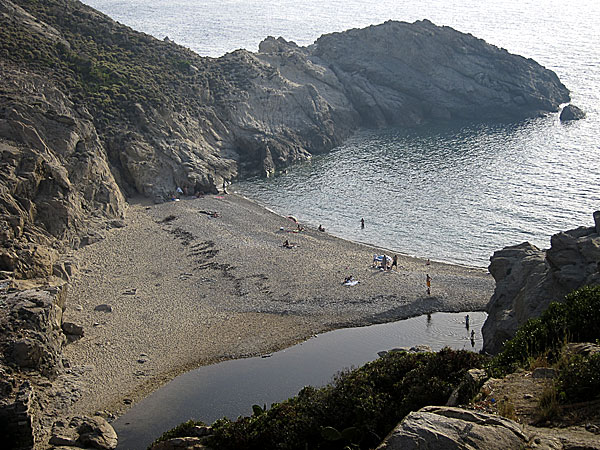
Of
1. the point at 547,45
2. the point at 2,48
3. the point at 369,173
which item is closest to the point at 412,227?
the point at 369,173

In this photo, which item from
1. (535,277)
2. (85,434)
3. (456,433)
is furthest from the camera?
(535,277)

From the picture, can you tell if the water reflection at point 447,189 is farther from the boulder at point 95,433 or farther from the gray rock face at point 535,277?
the boulder at point 95,433

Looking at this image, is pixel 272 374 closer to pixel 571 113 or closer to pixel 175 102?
pixel 175 102

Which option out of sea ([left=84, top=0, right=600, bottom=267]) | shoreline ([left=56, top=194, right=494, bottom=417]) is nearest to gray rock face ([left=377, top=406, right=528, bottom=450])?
shoreline ([left=56, top=194, right=494, bottom=417])

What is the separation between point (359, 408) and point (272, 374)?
1625 centimetres

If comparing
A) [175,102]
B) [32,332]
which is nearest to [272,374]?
[32,332]

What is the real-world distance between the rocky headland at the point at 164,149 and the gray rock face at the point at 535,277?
22.4 ft

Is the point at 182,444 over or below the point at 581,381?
below

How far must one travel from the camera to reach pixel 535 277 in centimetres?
3231

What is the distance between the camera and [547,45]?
14862 centimetres

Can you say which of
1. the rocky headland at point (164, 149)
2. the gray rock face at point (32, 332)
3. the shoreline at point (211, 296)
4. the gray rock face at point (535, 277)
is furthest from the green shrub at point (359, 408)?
the gray rock face at point (32, 332)

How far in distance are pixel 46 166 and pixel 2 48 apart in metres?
22.1

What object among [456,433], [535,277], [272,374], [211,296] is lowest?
[272,374]

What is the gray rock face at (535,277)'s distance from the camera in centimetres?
2922
